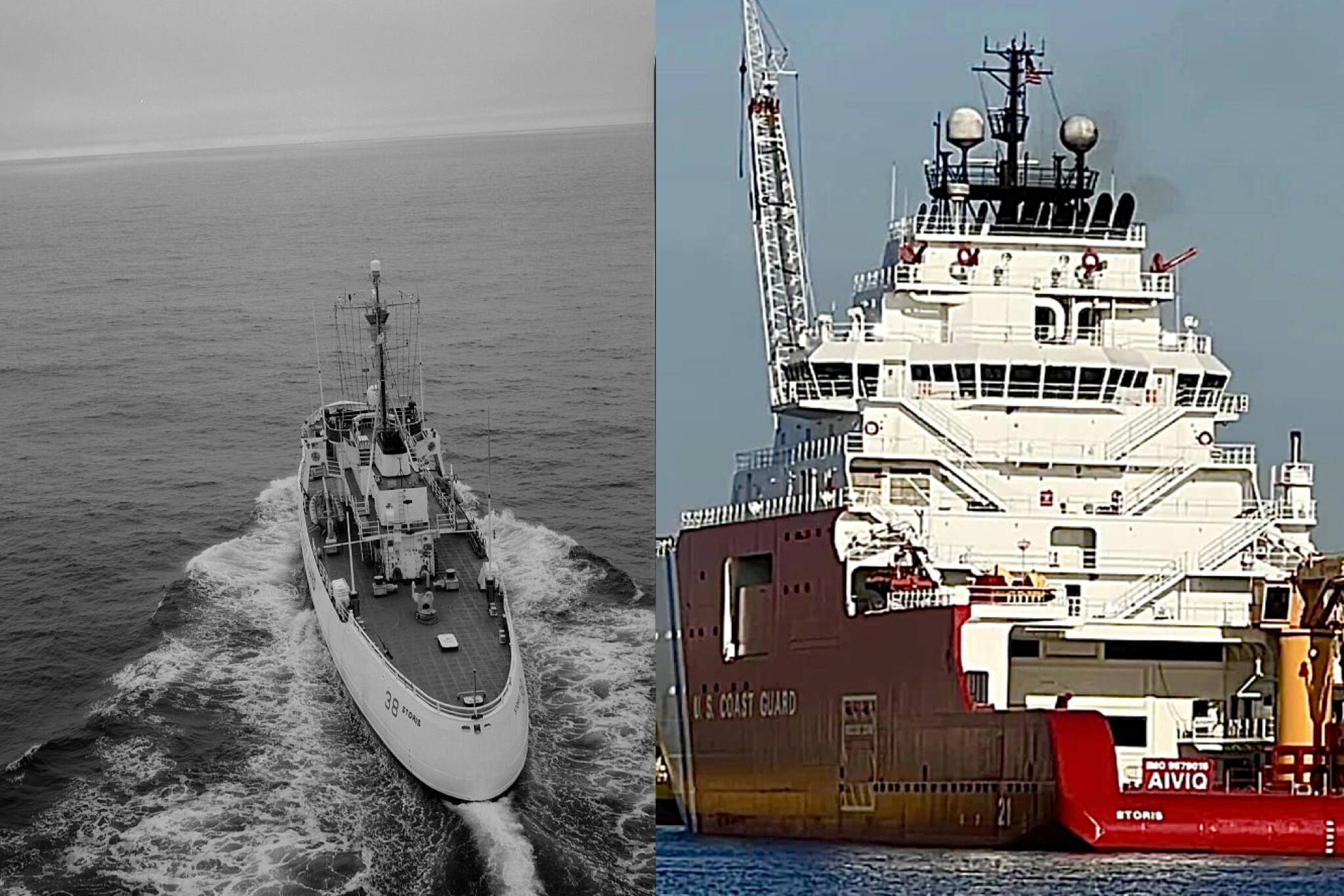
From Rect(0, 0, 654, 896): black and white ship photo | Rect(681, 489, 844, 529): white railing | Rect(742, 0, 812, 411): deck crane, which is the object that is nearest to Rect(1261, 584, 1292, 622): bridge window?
Rect(681, 489, 844, 529): white railing

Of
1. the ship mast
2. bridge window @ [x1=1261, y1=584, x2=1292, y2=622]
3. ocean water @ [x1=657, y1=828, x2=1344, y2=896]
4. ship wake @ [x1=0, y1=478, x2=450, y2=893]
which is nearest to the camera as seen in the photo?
ship wake @ [x1=0, y1=478, x2=450, y2=893]

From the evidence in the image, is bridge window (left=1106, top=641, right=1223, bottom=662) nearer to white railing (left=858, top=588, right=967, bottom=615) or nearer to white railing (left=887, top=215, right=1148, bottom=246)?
white railing (left=858, top=588, right=967, bottom=615)

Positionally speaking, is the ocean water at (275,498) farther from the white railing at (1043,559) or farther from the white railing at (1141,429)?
the white railing at (1141,429)

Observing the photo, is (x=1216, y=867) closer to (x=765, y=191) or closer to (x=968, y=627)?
(x=968, y=627)

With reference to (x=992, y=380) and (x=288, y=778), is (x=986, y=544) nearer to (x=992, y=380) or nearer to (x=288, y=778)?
(x=992, y=380)

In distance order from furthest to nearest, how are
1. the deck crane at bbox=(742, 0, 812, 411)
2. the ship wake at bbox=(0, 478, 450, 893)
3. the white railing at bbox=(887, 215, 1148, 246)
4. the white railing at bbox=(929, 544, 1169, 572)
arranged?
the white railing at bbox=(887, 215, 1148, 246)
the white railing at bbox=(929, 544, 1169, 572)
the deck crane at bbox=(742, 0, 812, 411)
the ship wake at bbox=(0, 478, 450, 893)

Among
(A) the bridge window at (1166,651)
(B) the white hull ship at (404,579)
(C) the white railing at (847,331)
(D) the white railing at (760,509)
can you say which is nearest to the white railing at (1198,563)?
(A) the bridge window at (1166,651)
